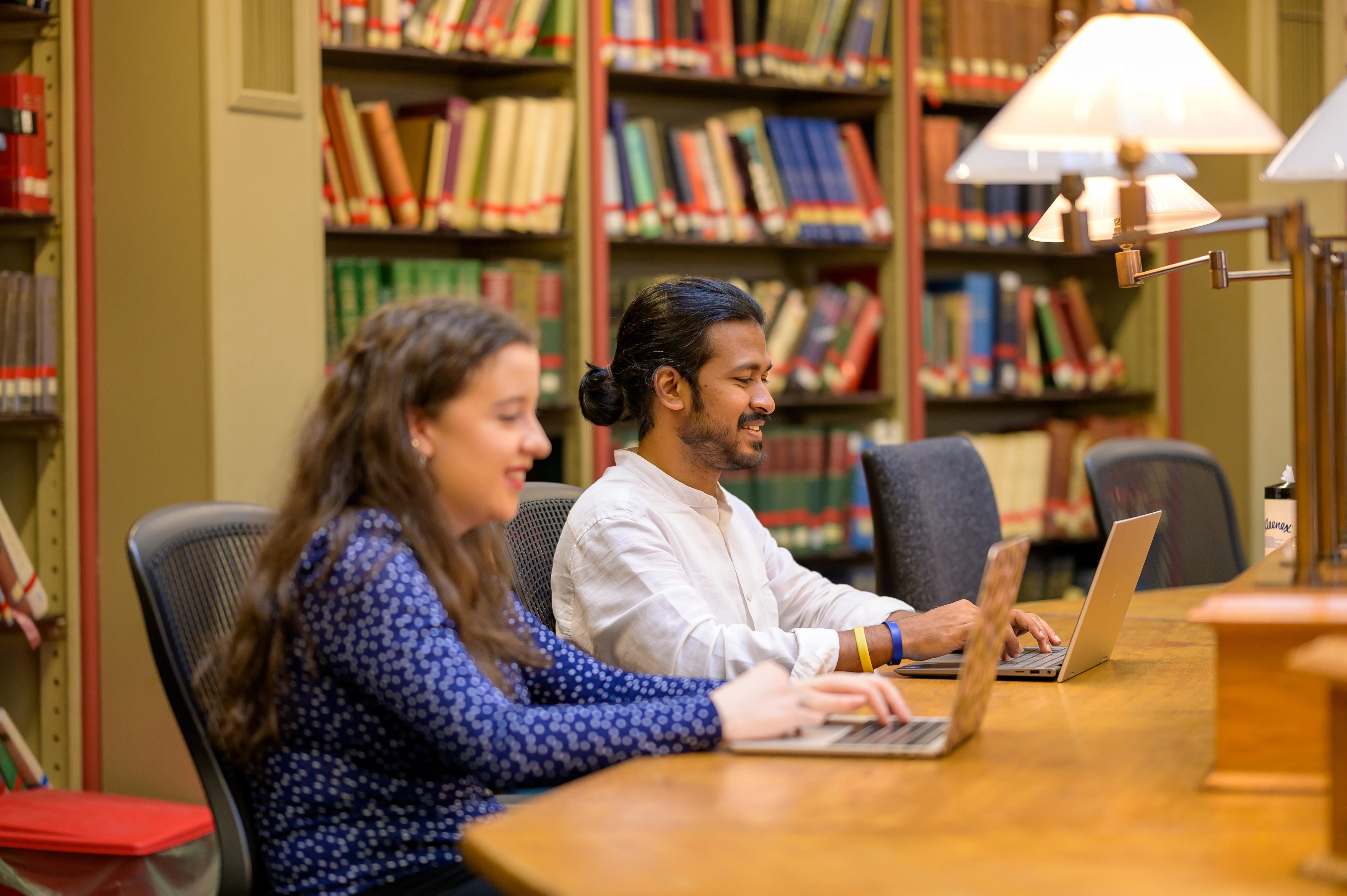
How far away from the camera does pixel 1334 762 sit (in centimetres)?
98

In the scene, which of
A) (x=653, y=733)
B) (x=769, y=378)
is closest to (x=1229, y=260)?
(x=769, y=378)

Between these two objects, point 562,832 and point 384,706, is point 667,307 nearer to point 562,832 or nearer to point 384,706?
point 384,706

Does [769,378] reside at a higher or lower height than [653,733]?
higher

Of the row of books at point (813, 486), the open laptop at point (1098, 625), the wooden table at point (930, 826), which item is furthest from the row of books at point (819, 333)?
the wooden table at point (930, 826)

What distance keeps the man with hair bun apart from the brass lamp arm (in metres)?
0.48

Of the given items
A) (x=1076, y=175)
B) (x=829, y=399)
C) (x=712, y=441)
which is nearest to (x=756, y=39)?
(x=829, y=399)

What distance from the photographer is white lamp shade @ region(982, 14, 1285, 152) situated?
130 cm

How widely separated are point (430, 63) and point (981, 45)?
169 cm

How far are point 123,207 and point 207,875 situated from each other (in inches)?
53.2

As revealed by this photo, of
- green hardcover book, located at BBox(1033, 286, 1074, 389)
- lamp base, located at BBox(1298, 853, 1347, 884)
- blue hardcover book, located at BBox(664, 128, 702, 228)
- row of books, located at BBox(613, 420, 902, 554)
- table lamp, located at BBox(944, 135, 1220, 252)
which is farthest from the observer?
green hardcover book, located at BBox(1033, 286, 1074, 389)

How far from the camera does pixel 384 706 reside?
4.30 ft

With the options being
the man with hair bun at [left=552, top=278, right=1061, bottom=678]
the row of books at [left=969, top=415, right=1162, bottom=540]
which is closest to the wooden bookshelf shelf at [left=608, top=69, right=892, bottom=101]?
the row of books at [left=969, top=415, right=1162, bottom=540]

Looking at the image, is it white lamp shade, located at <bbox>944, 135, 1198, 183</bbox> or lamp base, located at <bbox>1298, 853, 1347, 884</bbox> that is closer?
lamp base, located at <bbox>1298, 853, 1347, 884</bbox>

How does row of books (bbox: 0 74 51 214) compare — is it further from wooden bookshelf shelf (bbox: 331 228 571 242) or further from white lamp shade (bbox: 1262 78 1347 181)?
white lamp shade (bbox: 1262 78 1347 181)
